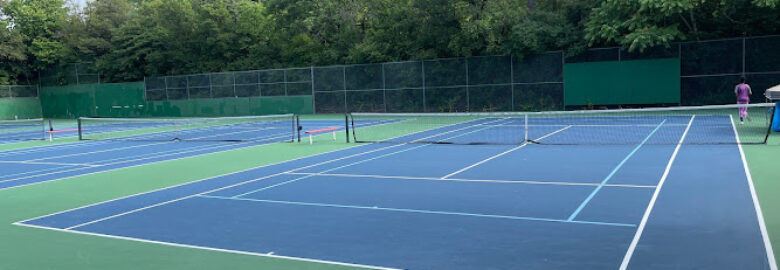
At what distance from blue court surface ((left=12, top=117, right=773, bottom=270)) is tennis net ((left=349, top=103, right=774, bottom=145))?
2357 mm

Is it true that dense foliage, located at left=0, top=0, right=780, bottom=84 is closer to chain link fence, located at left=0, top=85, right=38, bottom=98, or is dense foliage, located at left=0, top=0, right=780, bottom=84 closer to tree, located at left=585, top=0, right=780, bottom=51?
tree, located at left=585, top=0, right=780, bottom=51

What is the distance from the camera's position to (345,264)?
5762 millimetres

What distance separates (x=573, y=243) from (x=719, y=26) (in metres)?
26.4

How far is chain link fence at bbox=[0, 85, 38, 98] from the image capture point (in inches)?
1853

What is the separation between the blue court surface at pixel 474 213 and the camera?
5.93 metres

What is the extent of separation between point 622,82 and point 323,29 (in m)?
20.5

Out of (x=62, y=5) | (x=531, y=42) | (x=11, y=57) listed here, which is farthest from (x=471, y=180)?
(x=62, y=5)

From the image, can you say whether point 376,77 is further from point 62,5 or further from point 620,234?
point 62,5

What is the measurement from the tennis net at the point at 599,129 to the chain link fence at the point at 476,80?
Answer: 2415mm

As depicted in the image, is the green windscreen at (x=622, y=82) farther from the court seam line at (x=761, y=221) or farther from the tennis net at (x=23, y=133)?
the tennis net at (x=23, y=133)

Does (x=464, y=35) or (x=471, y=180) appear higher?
(x=464, y=35)

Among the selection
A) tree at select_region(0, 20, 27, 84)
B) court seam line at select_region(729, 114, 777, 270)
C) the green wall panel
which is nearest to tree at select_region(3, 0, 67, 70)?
tree at select_region(0, 20, 27, 84)

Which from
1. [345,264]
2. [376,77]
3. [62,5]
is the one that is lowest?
[345,264]

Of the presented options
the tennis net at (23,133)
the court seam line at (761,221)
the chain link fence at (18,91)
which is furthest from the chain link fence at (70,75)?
the court seam line at (761,221)
